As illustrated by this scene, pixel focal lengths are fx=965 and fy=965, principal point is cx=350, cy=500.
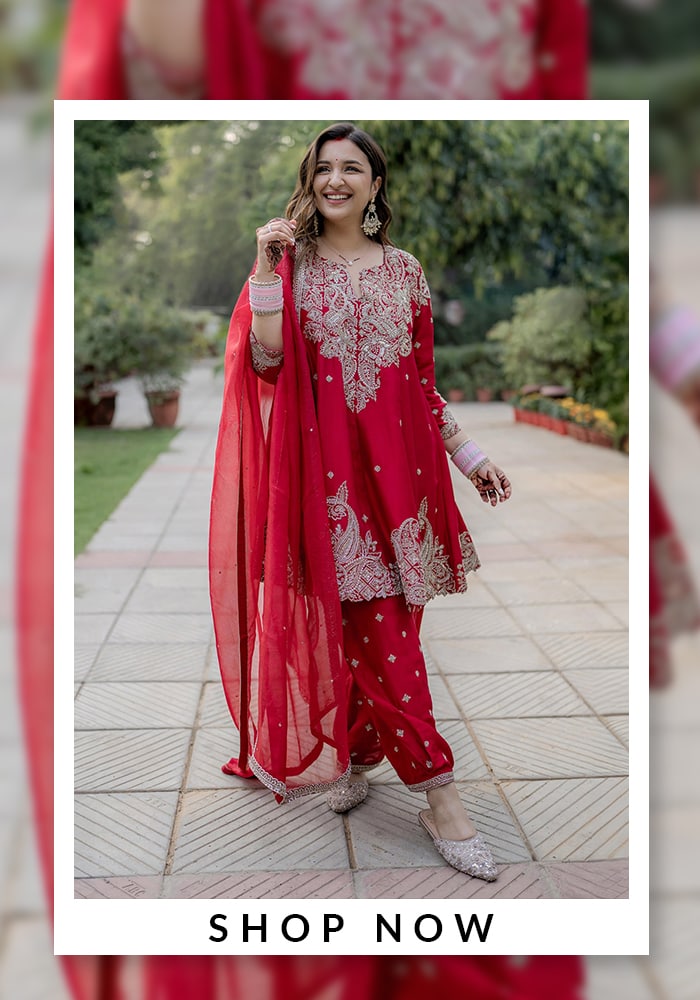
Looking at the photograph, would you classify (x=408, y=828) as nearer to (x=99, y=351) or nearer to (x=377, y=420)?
(x=377, y=420)

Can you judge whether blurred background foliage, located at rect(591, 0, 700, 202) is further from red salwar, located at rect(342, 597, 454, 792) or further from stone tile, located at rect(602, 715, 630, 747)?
stone tile, located at rect(602, 715, 630, 747)

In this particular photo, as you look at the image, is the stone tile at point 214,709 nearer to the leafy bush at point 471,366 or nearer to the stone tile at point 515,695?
the stone tile at point 515,695

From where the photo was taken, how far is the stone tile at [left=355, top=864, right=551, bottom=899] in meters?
1.57

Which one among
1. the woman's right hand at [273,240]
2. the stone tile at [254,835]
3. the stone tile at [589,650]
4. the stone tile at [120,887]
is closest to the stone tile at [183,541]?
the stone tile at [589,650]

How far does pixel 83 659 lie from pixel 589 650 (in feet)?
3.71

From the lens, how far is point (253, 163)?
5.38 ft

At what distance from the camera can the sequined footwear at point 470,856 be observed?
163 cm

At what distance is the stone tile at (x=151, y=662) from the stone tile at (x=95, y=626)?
0.04 meters

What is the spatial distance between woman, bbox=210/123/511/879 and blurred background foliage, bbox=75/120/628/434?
15 cm

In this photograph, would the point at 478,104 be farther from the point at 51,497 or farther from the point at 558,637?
the point at 558,637

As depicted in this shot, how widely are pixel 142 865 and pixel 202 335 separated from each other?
4.40 ft

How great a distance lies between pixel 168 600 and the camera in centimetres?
277

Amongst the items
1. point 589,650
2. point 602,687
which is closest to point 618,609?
point 589,650

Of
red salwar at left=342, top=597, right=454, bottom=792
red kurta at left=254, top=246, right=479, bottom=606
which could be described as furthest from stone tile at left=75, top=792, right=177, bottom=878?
red kurta at left=254, top=246, right=479, bottom=606
